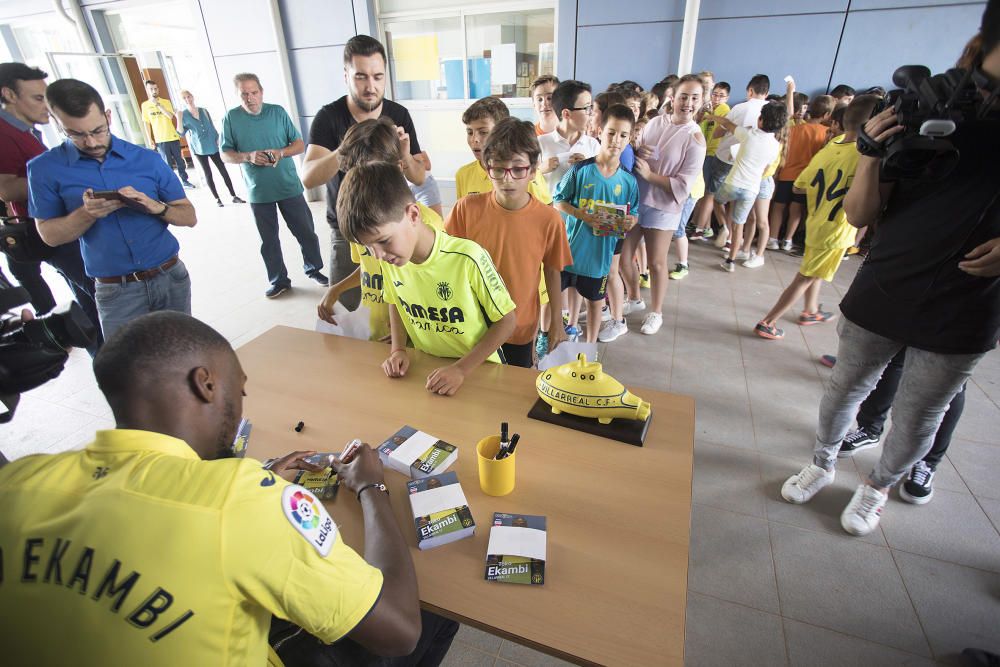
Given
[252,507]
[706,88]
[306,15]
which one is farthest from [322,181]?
[306,15]

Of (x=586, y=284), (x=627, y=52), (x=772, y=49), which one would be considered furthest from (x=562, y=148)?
(x=772, y=49)

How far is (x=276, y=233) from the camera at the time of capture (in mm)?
3900

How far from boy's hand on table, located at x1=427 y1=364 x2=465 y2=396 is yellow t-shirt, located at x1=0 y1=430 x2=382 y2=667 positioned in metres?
0.69

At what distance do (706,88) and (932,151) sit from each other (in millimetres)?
4081

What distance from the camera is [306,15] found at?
6.34 metres

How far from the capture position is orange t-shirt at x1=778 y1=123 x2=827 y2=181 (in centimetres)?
452

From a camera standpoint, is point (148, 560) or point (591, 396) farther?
point (591, 396)

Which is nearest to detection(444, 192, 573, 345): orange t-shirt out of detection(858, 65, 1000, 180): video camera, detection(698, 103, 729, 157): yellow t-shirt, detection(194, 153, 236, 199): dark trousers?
detection(858, 65, 1000, 180): video camera

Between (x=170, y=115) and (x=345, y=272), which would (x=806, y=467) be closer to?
(x=345, y=272)

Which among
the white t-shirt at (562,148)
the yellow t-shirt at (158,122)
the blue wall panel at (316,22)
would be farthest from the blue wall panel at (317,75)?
the white t-shirt at (562,148)

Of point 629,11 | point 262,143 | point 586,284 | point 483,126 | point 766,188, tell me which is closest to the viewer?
point 483,126

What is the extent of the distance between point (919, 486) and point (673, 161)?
2161 mm

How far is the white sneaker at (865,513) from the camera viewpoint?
5.86 feet

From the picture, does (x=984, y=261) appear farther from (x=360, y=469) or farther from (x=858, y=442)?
(x=360, y=469)
